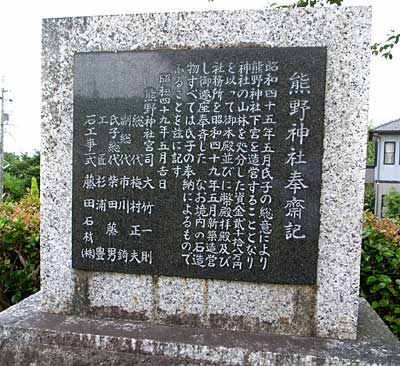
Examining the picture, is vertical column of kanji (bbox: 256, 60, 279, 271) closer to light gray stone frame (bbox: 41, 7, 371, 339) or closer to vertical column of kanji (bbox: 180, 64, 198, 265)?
light gray stone frame (bbox: 41, 7, 371, 339)

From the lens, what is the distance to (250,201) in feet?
7.34

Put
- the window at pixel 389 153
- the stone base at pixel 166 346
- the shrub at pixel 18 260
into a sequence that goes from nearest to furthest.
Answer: the stone base at pixel 166 346, the shrub at pixel 18 260, the window at pixel 389 153

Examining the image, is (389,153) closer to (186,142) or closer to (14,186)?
(14,186)

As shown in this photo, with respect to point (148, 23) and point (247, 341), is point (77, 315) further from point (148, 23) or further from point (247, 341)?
point (148, 23)

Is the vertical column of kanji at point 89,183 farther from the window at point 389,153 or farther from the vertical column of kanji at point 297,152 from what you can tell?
the window at point 389,153

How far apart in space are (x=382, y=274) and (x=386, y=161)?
1917cm

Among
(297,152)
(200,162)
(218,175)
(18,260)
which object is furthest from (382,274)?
(18,260)

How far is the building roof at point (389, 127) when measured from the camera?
19.6 metres

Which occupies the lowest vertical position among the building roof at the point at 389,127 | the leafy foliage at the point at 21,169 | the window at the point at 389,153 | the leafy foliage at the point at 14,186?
the leafy foliage at the point at 14,186

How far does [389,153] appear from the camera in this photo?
20219 millimetres

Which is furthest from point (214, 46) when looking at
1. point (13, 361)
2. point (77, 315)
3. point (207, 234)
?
point (13, 361)

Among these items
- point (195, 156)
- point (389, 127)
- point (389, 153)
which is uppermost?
point (389, 127)

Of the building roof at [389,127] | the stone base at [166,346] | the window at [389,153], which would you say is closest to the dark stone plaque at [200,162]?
the stone base at [166,346]

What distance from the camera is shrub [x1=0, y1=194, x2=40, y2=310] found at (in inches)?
128
